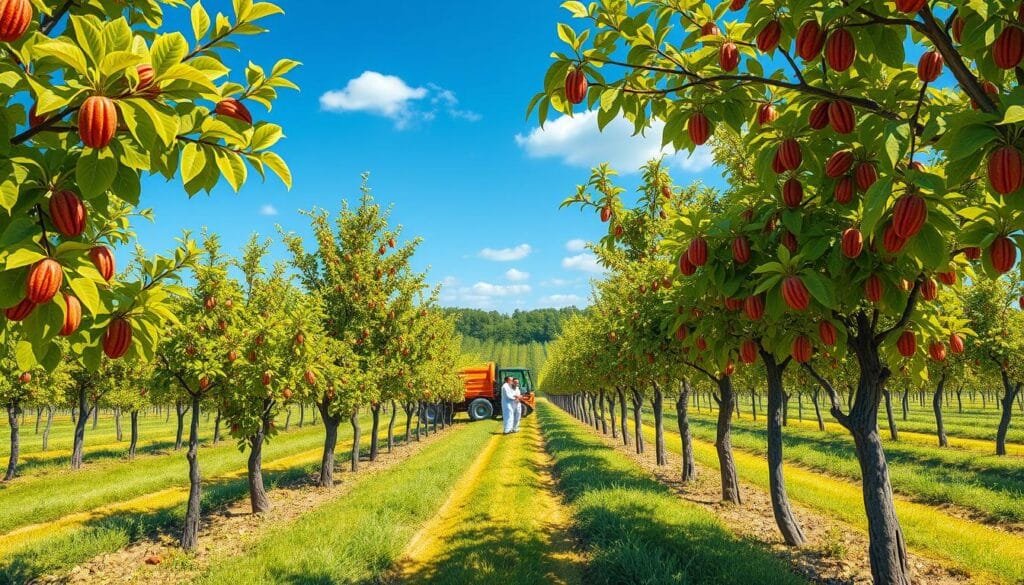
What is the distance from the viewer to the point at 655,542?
7719 millimetres

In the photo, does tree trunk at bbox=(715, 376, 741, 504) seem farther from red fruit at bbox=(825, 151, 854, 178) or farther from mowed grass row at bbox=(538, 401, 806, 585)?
red fruit at bbox=(825, 151, 854, 178)

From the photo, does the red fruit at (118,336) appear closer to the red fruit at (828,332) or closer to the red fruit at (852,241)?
the red fruit at (852,241)

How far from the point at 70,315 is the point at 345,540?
749cm

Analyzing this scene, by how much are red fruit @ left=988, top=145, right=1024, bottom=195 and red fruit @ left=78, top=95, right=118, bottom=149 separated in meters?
3.18

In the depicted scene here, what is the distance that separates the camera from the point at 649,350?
10.6 m

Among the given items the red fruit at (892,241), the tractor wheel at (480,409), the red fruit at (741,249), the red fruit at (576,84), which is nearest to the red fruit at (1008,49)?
the red fruit at (892,241)

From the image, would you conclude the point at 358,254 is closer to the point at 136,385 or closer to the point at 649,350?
the point at 649,350

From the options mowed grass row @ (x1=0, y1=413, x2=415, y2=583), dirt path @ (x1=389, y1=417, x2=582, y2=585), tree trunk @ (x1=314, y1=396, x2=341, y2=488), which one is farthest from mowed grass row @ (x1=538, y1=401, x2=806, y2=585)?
mowed grass row @ (x1=0, y1=413, x2=415, y2=583)

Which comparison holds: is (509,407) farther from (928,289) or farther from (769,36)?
(769,36)

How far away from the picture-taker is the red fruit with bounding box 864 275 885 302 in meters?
3.59

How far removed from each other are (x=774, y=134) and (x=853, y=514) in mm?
10375

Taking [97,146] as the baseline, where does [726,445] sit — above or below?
below

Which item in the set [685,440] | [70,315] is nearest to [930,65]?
[70,315]

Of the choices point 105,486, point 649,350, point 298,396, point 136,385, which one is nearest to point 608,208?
point 649,350
